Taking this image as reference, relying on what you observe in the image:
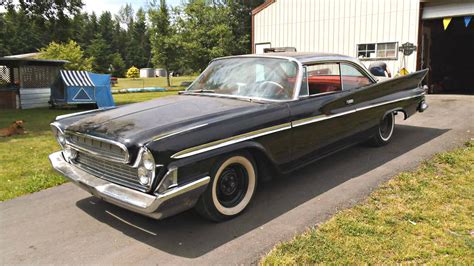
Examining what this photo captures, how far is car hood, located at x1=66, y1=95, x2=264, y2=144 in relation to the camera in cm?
328

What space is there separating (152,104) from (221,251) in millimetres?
1982

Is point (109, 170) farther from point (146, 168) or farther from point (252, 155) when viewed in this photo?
point (252, 155)

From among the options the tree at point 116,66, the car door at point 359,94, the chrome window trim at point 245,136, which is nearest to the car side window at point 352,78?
the car door at point 359,94

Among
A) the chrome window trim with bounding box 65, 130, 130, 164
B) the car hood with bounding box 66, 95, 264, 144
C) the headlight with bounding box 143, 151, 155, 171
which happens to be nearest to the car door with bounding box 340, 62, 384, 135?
the car hood with bounding box 66, 95, 264, 144

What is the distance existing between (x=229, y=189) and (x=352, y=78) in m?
2.64

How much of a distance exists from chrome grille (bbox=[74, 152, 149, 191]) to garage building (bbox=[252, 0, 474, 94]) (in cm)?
1338

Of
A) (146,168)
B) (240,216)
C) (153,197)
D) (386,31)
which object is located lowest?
(240,216)

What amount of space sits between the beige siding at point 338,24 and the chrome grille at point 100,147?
13.6 metres

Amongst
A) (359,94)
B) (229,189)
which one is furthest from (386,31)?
(229,189)

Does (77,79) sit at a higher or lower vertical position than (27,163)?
higher

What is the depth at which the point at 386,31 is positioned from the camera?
14898 millimetres

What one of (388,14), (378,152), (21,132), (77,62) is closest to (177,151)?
(378,152)

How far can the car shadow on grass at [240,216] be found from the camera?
335cm

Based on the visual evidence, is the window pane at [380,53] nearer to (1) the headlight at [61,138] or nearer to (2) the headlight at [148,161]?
(1) the headlight at [61,138]
